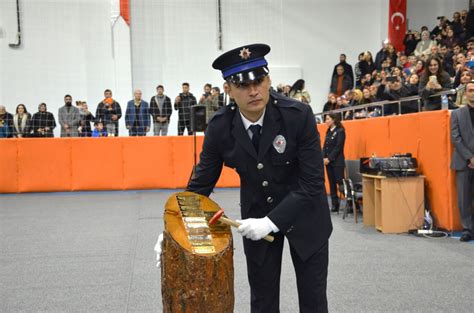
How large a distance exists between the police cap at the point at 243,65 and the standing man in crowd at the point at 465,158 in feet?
13.6

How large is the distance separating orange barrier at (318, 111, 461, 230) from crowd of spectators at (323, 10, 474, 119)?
319 mm

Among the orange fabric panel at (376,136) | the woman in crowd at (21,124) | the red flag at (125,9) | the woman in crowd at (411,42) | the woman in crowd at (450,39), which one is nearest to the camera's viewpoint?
the orange fabric panel at (376,136)

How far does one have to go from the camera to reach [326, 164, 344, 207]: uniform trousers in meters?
8.03

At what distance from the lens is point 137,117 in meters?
12.1

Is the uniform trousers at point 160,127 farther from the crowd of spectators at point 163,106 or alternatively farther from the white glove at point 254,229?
the white glove at point 254,229

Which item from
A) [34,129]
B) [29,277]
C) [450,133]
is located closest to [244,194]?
[29,277]

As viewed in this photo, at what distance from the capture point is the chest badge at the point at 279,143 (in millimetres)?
2176

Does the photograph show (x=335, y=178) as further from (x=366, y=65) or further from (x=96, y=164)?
(x=366, y=65)

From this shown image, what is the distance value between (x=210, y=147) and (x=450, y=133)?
170 inches

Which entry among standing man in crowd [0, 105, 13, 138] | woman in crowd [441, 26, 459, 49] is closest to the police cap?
woman in crowd [441, 26, 459, 49]

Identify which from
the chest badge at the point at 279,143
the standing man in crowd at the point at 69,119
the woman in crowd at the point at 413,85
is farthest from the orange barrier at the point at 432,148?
the standing man in crowd at the point at 69,119

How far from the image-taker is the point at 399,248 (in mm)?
5426

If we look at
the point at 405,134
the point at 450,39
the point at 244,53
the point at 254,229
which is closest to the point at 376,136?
the point at 405,134

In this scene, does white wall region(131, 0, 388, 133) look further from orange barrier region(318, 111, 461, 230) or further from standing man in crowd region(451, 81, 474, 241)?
standing man in crowd region(451, 81, 474, 241)
